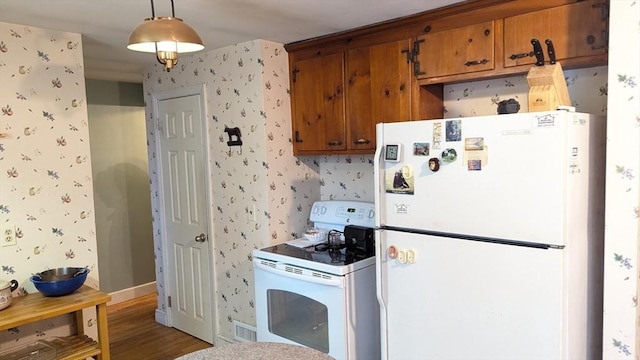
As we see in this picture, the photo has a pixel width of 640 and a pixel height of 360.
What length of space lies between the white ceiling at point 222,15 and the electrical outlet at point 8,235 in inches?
42.9

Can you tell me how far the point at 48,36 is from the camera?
2688mm

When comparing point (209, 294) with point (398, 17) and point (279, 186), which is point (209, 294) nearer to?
point (279, 186)

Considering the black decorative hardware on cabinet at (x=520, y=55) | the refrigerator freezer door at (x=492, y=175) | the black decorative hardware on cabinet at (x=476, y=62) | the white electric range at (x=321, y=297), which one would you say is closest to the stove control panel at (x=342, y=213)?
the white electric range at (x=321, y=297)

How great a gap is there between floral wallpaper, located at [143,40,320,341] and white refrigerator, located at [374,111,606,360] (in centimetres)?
111

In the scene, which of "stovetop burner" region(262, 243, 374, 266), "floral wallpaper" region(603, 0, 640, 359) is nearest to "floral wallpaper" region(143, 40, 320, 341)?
"stovetop burner" region(262, 243, 374, 266)

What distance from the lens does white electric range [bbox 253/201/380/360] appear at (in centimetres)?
250

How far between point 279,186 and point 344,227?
526mm

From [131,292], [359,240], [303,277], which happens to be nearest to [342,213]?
[359,240]

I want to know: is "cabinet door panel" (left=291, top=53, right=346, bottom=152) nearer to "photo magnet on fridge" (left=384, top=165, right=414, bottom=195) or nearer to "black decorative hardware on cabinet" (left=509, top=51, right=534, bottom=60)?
"photo magnet on fridge" (left=384, top=165, right=414, bottom=195)

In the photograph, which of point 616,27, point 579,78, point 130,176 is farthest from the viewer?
point 130,176

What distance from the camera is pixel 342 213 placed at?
3145 mm

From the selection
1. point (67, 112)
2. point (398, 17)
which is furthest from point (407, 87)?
point (67, 112)

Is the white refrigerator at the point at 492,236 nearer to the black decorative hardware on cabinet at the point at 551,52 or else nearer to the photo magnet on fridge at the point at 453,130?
the photo magnet on fridge at the point at 453,130

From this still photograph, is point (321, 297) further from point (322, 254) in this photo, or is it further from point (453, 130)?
point (453, 130)
